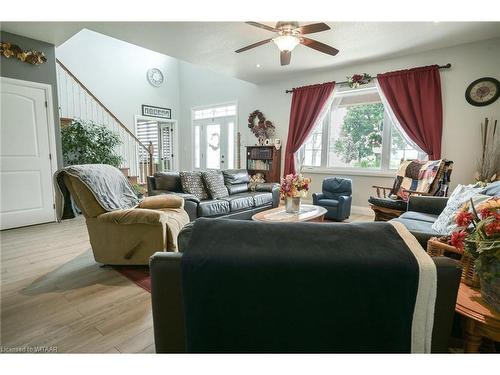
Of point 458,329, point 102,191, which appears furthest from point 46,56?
point 458,329

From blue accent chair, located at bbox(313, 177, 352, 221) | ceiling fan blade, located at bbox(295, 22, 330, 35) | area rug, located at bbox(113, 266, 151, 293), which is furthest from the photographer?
blue accent chair, located at bbox(313, 177, 352, 221)

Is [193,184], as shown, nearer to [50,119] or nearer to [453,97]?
[50,119]

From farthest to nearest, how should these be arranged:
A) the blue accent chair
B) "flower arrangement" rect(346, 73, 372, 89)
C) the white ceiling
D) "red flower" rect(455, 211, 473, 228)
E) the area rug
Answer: "flower arrangement" rect(346, 73, 372, 89) → the blue accent chair → the white ceiling → the area rug → "red flower" rect(455, 211, 473, 228)

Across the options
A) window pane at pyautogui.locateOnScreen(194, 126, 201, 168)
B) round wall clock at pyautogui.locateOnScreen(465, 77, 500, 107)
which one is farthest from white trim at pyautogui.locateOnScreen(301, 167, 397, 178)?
window pane at pyautogui.locateOnScreen(194, 126, 201, 168)

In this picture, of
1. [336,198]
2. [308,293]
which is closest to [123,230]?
[308,293]

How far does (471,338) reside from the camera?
104 cm

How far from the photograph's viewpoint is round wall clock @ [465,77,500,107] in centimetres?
361

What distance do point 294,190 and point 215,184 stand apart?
1.27m

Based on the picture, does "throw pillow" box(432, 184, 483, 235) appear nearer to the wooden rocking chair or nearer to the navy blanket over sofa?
the wooden rocking chair

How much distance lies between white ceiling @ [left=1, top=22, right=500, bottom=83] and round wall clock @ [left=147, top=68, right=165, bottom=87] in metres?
3.05

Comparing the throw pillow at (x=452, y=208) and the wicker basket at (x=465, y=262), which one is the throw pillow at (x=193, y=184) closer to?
the throw pillow at (x=452, y=208)

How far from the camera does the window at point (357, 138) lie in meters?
4.56
